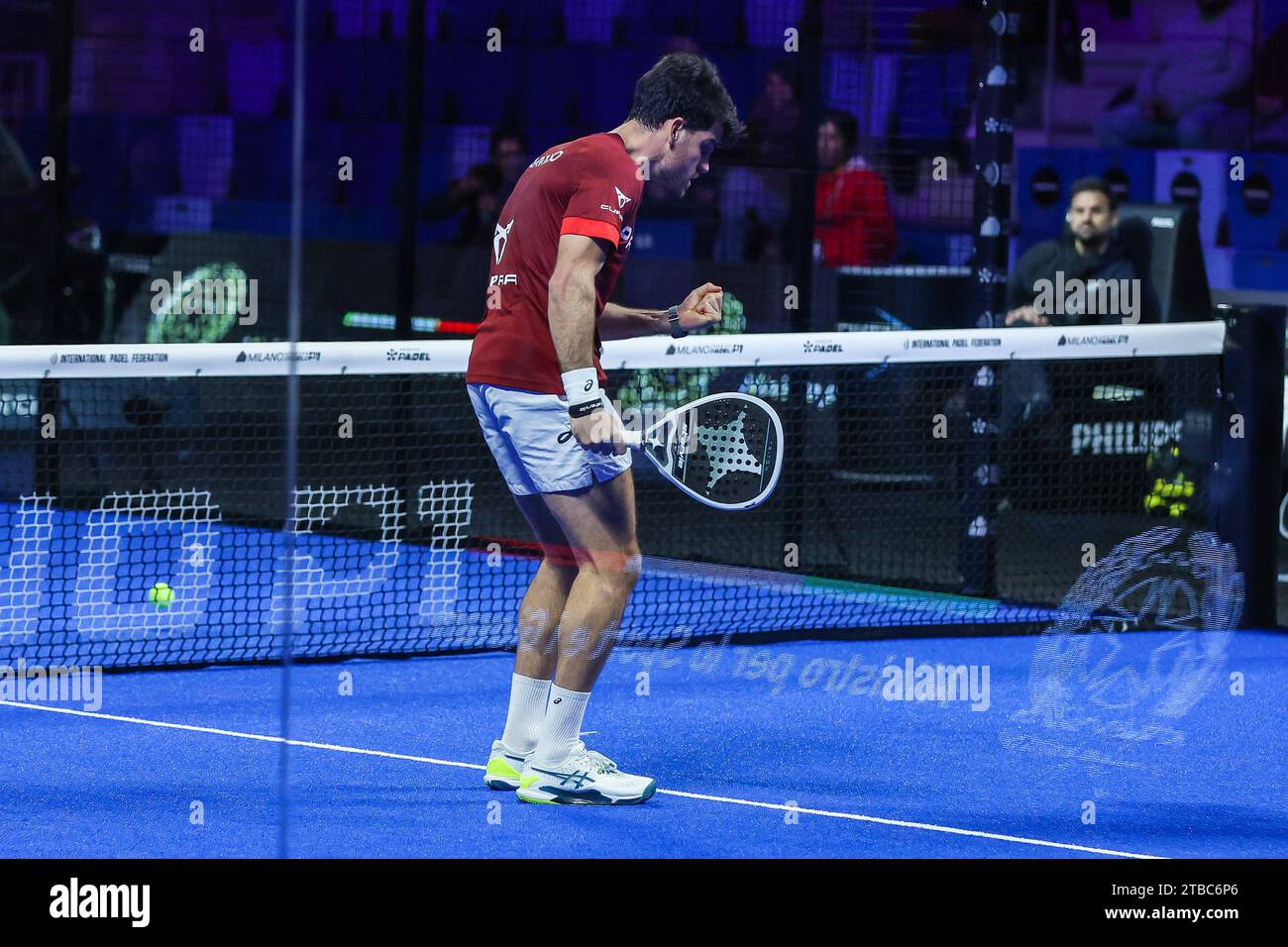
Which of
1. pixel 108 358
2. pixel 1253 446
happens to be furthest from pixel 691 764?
pixel 1253 446

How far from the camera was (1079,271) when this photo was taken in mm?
9422

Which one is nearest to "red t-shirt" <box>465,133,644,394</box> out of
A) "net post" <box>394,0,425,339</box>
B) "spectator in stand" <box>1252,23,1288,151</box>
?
"net post" <box>394,0,425,339</box>

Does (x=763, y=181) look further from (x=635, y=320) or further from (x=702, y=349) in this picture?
(x=635, y=320)

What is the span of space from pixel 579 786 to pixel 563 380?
3.53 ft

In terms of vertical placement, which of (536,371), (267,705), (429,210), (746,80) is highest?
(746,80)

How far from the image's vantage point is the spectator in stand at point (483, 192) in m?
10.0

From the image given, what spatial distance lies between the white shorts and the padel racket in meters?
0.48

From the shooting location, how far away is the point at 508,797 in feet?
17.8

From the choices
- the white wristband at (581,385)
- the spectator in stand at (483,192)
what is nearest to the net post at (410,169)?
the spectator in stand at (483,192)

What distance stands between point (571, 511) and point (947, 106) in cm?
464

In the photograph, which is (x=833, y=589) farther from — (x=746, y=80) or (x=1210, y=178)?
(x=1210, y=178)

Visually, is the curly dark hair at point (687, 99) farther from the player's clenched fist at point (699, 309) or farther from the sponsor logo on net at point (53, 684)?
the sponsor logo on net at point (53, 684)

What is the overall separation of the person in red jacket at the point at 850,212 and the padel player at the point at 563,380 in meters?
3.79
